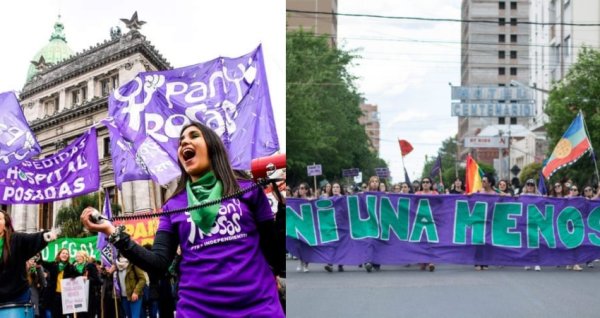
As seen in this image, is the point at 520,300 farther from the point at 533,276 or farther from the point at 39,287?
the point at 39,287

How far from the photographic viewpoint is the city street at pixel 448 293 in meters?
5.39

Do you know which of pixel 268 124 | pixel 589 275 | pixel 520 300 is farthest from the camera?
pixel 589 275

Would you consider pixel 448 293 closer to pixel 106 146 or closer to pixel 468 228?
pixel 468 228

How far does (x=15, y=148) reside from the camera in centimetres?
351

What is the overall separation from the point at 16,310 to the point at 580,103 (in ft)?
41.4

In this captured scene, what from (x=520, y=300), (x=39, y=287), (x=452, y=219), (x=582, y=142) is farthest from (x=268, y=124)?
(x=582, y=142)

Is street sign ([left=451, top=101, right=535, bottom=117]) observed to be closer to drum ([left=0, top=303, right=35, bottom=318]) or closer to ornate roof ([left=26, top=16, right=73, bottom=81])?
ornate roof ([left=26, top=16, right=73, bottom=81])

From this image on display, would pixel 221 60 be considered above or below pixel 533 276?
above

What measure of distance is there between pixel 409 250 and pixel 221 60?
484 cm

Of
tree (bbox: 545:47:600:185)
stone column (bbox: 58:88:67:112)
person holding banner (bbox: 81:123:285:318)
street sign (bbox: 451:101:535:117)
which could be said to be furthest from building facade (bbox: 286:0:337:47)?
street sign (bbox: 451:101:535:117)

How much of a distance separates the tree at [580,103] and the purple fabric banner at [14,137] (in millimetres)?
7016

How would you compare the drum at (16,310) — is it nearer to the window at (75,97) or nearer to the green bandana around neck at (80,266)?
the green bandana around neck at (80,266)

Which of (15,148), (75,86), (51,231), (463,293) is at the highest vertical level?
(75,86)

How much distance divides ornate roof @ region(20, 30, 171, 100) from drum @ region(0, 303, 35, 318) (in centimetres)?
78
